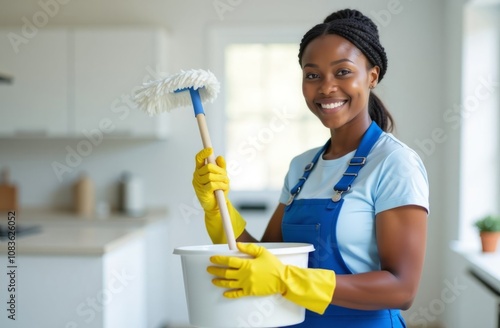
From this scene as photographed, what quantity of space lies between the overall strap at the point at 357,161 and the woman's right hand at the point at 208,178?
27 cm

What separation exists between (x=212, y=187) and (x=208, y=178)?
0.02m

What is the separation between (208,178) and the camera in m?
1.46

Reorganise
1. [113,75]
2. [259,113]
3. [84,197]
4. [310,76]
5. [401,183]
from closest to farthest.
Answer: [401,183] → [310,76] → [113,75] → [84,197] → [259,113]

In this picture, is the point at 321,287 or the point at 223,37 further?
the point at 223,37

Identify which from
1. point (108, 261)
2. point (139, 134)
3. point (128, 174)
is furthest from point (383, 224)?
point (128, 174)

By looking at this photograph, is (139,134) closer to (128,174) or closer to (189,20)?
(128,174)

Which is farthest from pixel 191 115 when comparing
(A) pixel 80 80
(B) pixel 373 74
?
(B) pixel 373 74

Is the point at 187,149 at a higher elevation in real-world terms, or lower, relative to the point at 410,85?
lower

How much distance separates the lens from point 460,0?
3889 mm

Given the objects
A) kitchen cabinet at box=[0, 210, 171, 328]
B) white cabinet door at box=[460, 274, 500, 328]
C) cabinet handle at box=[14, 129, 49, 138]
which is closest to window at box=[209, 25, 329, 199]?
cabinet handle at box=[14, 129, 49, 138]

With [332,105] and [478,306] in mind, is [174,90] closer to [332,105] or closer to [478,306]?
[332,105]

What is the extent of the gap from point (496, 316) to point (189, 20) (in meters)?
2.76

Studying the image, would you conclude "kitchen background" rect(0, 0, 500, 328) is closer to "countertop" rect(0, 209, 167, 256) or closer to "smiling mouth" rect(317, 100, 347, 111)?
"countertop" rect(0, 209, 167, 256)

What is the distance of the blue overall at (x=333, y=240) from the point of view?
4.51 ft
